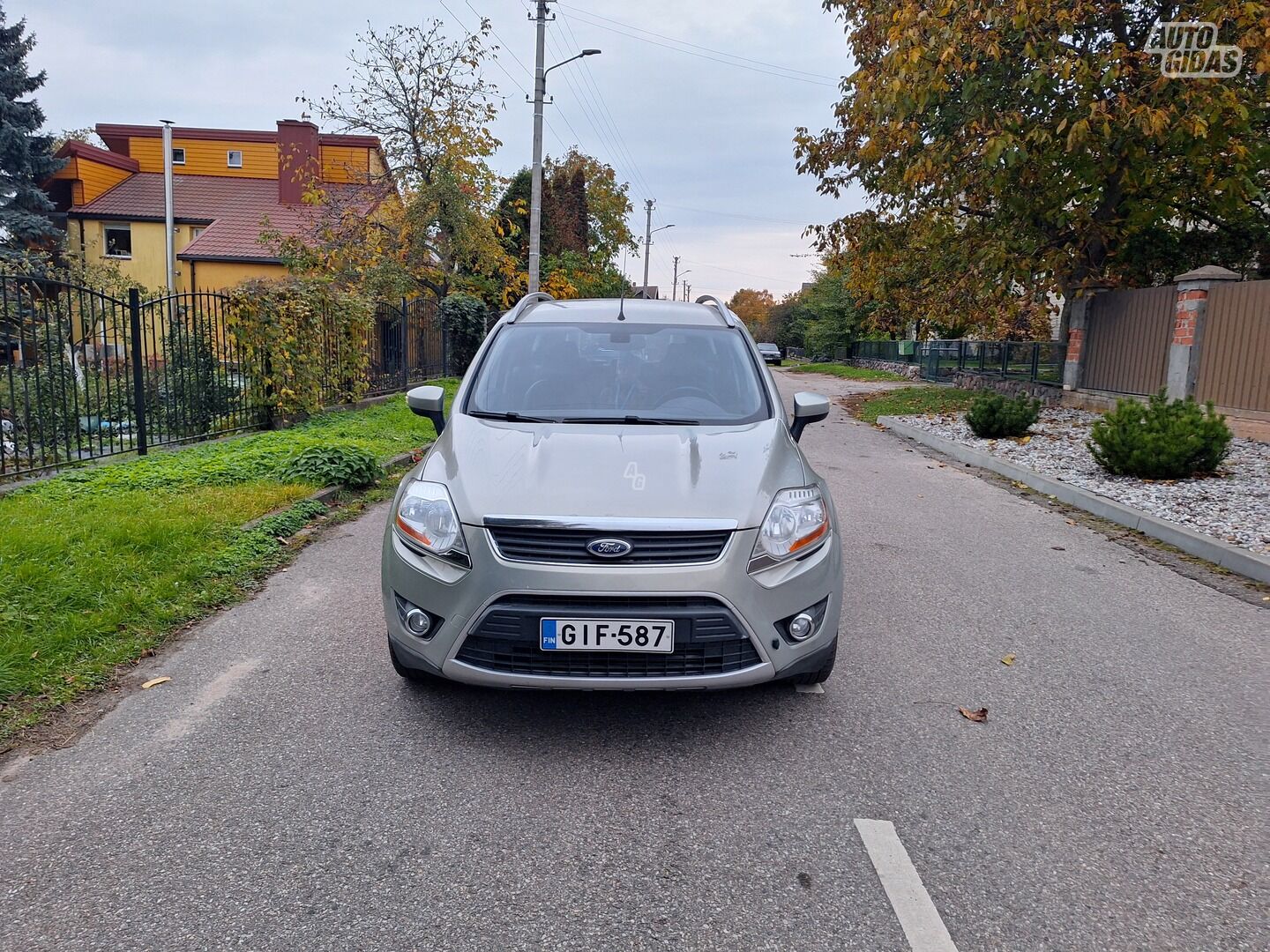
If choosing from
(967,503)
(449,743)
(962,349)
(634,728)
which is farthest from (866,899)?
(962,349)

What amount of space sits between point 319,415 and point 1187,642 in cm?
1080

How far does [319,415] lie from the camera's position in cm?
1234

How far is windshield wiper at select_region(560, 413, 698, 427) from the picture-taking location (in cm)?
405

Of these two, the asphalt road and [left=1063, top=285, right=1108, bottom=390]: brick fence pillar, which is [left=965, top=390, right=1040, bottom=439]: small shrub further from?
the asphalt road

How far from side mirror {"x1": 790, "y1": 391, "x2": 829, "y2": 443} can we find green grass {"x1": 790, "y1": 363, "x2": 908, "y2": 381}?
29865 millimetres

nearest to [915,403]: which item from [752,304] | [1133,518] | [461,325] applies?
[461,325]

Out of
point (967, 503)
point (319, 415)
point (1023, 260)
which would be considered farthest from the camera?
point (1023, 260)

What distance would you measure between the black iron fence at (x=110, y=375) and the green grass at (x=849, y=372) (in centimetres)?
2683

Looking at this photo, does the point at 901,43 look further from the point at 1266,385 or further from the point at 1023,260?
the point at 1266,385

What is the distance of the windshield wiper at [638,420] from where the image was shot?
4.05m

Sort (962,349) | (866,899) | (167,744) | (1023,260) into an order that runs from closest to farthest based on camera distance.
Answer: (866,899)
(167,744)
(1023,260)
(962,349)

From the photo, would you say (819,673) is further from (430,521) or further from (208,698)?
(208,698)

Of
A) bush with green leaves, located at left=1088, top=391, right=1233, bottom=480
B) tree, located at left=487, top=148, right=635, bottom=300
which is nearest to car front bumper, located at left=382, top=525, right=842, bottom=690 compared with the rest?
bush with green leaves, located at left=1088, top=391, right=1233, bottom=480

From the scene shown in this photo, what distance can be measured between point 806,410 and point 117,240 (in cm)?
3785
